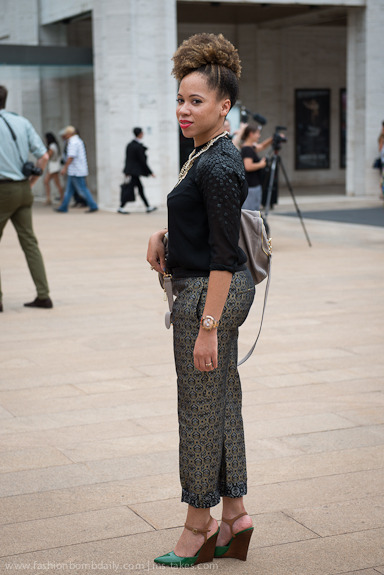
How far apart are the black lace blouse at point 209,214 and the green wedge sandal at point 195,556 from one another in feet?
3.03

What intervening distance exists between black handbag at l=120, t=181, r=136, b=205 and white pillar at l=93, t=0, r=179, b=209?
131 centimetres

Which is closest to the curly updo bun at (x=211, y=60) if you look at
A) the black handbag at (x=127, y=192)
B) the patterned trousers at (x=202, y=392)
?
the patterned trousers at (x=202, y=392)

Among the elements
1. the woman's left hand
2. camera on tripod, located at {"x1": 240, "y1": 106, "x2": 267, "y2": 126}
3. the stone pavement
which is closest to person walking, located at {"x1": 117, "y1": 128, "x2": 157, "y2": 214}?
camera on tripod, located at {"x1": 240, "y1": 106, "x2": 267, "y2": 126}

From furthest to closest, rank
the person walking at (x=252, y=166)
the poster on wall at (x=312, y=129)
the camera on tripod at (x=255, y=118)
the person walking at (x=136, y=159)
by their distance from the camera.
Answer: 1. the poster on wall at (x=312, y=129)
2. the person walking at (x=136, y=159)
3. the camera on tripod at (x=255, y=118)
4. the person walking at (x=252, y=166)

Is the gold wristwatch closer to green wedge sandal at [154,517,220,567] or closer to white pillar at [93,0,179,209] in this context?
green wedge sandal at [154,517,220,567]

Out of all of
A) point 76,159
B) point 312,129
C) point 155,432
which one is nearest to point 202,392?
point 155,432

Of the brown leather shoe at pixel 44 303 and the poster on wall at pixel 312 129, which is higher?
the poster on wall at pixel 312 129

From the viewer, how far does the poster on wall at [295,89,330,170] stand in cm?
2906

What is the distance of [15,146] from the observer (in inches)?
310

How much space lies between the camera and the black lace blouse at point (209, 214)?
9.62ft

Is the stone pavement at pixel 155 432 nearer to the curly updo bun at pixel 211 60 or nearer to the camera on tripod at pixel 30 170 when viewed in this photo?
the camera on tripod at pixel 30 170

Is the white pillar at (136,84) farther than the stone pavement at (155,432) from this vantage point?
Yes

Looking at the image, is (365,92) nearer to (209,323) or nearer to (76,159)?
(76,159)

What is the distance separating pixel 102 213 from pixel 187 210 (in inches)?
646
